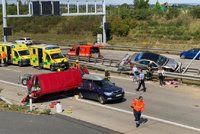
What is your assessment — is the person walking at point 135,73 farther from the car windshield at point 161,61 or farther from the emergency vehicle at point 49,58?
the emergency vehicle at point 49,58

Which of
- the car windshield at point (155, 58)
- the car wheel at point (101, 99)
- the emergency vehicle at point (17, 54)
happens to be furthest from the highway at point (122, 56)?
the car wheel at point (101, 99)

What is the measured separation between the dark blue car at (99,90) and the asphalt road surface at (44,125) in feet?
11.6

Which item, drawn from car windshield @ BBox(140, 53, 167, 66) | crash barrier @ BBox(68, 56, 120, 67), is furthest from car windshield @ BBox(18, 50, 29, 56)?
car windshield @ BBox(140, 53, 167, 66)

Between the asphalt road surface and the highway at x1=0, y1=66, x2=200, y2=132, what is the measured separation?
357 centimetres

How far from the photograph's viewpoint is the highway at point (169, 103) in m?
21.4

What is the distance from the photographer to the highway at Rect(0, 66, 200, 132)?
21422 mm

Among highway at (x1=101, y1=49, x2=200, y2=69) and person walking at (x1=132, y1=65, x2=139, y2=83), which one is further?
highway at (x1=101, y1=49, x2=200, y2=69)

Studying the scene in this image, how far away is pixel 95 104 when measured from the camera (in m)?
25.4

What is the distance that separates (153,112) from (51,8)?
34.9m

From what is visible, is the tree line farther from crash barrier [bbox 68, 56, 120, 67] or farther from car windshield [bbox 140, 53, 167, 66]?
car windshield [bbox 140, 53, 167, 66]

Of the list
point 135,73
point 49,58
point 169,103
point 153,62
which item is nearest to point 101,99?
point 169,103

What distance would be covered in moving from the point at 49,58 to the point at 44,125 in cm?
1987

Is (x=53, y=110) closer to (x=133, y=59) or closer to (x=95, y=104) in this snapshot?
(x=95, y=104)

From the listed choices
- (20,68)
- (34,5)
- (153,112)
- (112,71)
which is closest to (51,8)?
(34,5)
